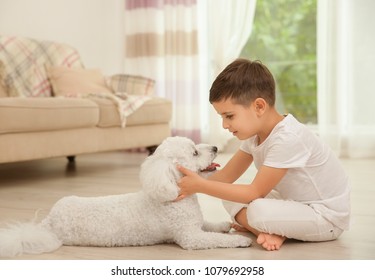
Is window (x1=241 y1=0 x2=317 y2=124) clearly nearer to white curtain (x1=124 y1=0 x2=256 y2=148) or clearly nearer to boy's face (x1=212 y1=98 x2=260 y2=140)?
white curtain (x1=124 y1=0 x2=256 y2=148)

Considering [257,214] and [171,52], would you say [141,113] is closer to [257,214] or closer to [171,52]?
[171,52]

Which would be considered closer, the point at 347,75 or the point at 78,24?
the point at 347,75

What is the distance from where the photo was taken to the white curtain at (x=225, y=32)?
14.8 ft

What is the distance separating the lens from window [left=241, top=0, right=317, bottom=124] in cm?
466

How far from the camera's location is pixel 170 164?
1440 mm

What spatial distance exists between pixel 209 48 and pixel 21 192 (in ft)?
8.72

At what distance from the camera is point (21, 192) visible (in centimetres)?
264

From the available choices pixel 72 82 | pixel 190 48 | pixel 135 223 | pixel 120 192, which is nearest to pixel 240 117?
pixel 135 223

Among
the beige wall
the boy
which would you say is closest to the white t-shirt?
the boy

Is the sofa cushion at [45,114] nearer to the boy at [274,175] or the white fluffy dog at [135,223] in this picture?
the white fluffy dog at [135,223]

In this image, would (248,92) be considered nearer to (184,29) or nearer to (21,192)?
(21,192)

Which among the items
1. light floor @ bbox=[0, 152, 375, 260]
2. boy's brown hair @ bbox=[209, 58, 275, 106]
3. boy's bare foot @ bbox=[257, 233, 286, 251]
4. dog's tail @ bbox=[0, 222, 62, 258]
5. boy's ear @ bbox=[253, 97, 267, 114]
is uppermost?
boy's brown hair @ bbox=[209, 58, 275, 106]

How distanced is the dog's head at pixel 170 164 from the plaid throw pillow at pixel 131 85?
2.56 meters

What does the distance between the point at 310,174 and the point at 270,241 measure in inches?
9.9
